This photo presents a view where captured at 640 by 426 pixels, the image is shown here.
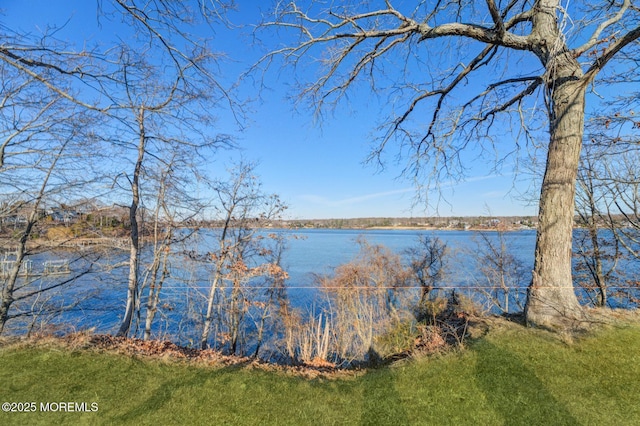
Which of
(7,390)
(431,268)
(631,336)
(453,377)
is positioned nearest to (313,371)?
(453,377)

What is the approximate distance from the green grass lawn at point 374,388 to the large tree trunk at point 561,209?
41 centimetres

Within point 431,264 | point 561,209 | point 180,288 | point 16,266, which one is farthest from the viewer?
point 431,264

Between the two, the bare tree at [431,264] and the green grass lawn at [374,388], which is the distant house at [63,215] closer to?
the green grass lawn at [374,388]

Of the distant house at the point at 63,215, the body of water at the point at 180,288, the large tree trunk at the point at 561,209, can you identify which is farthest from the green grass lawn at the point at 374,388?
the distant house at the point at 63,215

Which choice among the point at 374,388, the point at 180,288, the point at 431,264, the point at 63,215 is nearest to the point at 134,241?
the point at 63,215

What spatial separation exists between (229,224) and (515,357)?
10270 mm

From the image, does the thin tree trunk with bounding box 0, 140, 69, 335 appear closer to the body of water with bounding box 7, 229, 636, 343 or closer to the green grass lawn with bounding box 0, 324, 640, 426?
the body of water with bounding box 7, 229, 636, 343

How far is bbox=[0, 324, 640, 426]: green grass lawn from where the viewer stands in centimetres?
267

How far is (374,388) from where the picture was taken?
10.6ft

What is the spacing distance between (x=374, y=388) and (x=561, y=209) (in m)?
3.28

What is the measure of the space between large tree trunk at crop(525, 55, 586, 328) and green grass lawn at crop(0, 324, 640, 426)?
0.41 meters

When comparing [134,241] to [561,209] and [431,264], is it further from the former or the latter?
[431,264]

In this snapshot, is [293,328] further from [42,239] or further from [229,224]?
[42,239]

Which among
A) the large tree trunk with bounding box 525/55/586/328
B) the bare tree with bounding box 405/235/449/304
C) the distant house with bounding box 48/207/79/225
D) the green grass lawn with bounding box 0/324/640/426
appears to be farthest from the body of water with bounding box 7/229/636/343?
the green grass lawn with bounding box 0/324/640/426
